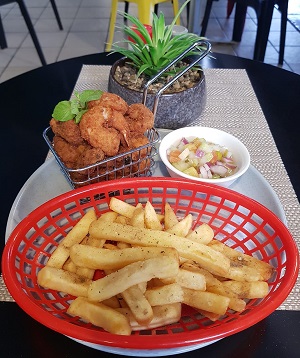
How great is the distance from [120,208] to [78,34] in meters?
3.47

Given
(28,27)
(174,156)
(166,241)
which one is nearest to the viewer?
(166,241)

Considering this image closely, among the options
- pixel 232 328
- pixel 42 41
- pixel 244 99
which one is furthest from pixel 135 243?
pixel 42 41

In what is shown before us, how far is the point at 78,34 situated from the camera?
12.6 ft

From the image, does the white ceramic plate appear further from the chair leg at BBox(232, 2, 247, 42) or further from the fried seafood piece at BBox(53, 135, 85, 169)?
the chair leg at BBox(232, 2, 247, 42)

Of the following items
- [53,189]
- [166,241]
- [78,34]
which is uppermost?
[166,241]

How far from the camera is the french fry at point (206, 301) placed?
611mm

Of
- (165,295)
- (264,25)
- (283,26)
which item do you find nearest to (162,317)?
(165,295)

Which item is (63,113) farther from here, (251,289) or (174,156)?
(251,289)

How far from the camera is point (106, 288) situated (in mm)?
637

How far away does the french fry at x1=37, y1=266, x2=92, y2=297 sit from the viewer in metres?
0.66

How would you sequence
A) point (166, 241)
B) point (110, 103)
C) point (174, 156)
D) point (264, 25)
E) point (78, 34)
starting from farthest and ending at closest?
point (78, 34) → point (264, 25) → point (174, 156) → point (110, 103) → point (166, 241)

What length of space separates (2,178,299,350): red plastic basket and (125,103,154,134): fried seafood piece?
157 millimetres

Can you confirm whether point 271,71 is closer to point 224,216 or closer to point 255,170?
point 255,170

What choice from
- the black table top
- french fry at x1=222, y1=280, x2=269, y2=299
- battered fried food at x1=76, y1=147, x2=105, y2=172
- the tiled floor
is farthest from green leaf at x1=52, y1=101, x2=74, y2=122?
the tiled floor
